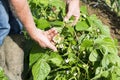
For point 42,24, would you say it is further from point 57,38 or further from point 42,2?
point 42,2

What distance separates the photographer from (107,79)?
83.5 inches

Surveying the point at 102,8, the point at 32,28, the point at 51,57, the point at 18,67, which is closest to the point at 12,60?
the point at 18,67

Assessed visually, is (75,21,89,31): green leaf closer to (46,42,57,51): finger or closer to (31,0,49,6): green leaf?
(46,42,57,51): finger

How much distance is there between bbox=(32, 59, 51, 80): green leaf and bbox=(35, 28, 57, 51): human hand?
0.11 m

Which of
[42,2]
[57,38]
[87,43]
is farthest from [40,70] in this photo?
[42,2]

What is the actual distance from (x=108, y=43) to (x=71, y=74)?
283 mm

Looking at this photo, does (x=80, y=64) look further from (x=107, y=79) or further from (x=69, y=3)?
(x=69, y=3)

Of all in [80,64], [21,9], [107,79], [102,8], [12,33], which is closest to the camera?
[21,9]

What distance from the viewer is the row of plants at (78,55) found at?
85.6 inches

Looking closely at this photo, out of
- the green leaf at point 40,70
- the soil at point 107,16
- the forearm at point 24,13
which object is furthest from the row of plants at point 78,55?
the soil at point 107,16

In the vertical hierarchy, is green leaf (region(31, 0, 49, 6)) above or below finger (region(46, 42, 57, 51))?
above

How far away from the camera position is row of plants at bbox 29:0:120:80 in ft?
7.13

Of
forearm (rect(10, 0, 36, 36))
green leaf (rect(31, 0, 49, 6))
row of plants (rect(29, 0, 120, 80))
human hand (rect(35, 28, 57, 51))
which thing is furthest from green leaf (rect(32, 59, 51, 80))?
green leaf (rect(31, 0, 49, 6))

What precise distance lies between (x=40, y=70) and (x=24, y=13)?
0.40m
